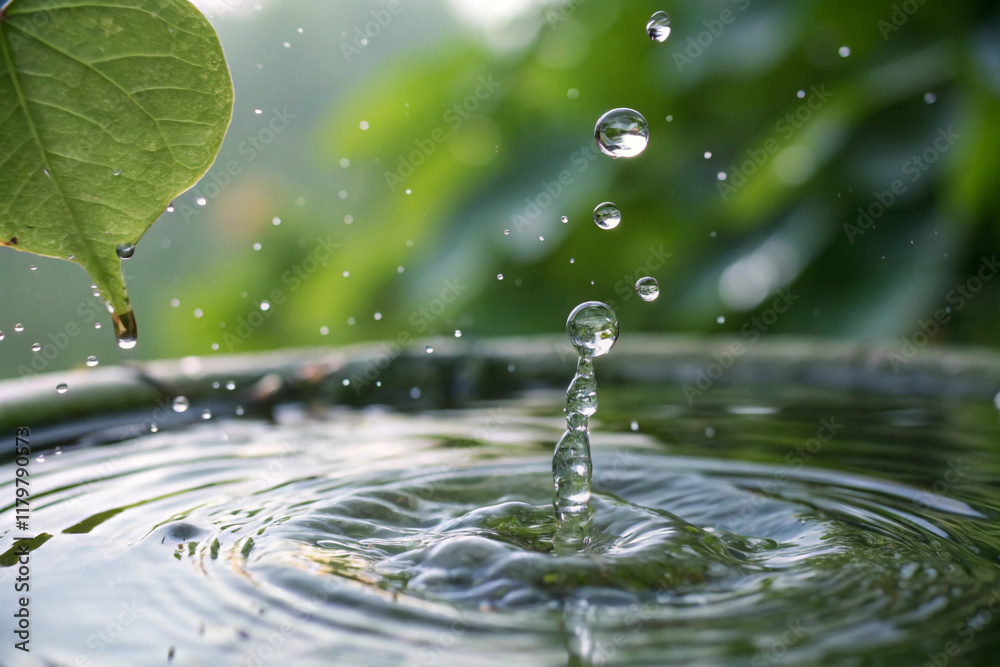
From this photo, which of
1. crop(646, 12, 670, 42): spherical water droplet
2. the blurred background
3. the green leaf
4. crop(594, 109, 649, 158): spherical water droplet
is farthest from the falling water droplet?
the blurred background

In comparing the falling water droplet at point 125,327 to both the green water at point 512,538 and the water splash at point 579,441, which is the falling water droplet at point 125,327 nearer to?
the green water at point 512,538

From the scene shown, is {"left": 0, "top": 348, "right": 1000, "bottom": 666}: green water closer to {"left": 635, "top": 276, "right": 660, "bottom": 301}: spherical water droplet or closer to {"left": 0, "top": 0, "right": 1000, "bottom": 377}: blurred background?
{"left": 635, "top": 276, "right": 660, "bottom": 301}: spherical water droplet

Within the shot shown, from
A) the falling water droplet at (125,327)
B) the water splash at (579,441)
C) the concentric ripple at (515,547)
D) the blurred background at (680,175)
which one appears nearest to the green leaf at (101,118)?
the falling water droplet at (125,327)

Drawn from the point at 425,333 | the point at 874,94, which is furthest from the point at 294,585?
the point at 425,333

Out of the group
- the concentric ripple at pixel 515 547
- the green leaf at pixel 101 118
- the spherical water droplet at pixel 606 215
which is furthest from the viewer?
the spherical water droplet at pixel 606 215

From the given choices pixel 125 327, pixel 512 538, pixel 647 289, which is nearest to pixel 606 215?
pixel 647 289

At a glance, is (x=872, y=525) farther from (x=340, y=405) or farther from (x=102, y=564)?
(x=340, y=405)
